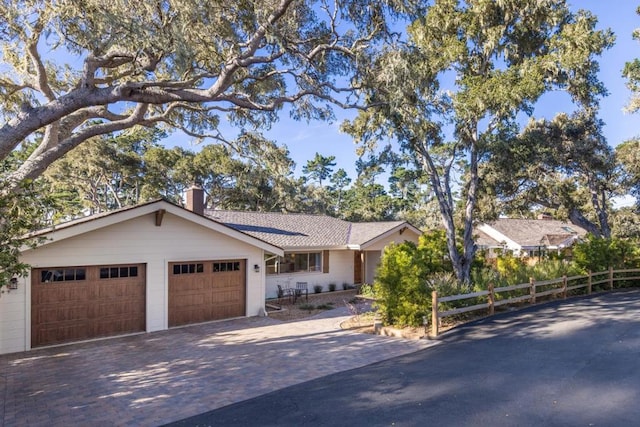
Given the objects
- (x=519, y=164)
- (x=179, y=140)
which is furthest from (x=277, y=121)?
(x=179, y=140)

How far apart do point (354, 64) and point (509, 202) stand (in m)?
14.5

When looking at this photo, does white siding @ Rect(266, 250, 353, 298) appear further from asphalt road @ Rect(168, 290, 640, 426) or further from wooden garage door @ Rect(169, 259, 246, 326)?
asphalt road @ Rect(168, 290, 640, 426)

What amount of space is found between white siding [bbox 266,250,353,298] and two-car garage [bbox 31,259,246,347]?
3978 millimetres

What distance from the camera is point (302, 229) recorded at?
20969 millimetres

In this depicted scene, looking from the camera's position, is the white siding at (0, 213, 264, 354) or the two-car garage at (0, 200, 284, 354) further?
the two-car garage at (0, 200, 284, 354)

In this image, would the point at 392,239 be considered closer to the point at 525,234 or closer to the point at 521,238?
the point at 521,238

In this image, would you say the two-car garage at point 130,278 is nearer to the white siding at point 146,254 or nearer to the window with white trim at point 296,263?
the white siding at point 146,254

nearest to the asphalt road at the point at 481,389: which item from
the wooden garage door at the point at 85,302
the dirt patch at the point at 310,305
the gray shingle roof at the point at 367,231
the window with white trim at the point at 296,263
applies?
the dirt patch at the point at 310,305

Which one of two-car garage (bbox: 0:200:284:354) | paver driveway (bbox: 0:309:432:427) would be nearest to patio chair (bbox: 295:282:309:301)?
two-car garage (bbox: 0:200:284:354)

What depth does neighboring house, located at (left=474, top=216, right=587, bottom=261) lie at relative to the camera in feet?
108

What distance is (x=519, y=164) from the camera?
17.3 m

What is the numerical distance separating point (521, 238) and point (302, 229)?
23.7 meters

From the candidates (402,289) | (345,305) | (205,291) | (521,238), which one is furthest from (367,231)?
(521,238)

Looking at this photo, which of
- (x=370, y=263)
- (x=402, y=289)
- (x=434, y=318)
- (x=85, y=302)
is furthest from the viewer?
(x=370, y=263)
